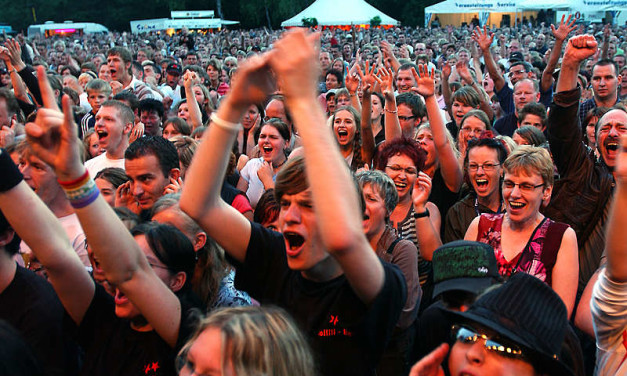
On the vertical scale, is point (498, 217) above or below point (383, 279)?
below

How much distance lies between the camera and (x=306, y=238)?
2.14 meters

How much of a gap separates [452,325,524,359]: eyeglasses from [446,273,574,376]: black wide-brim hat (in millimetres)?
20

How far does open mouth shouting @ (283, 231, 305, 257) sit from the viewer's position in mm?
2137

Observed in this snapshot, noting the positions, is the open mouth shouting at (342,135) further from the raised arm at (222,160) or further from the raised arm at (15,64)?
the raised arm at (15,64)

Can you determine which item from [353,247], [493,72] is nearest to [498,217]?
[353,247]

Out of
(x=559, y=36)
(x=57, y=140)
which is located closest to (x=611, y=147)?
(x=559, y=36)

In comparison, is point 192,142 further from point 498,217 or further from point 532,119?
point 532,119

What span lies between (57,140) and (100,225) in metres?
0.29

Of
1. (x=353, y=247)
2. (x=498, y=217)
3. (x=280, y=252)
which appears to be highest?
(x=353, y=247)

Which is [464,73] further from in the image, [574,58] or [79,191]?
[79,191]

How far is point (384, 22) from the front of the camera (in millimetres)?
28219

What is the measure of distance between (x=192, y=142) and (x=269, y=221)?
1.57 meters

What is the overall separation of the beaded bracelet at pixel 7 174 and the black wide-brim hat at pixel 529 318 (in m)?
1.44

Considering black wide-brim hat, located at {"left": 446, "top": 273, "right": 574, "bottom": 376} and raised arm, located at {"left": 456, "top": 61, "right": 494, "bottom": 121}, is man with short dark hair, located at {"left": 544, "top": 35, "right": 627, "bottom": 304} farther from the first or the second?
raised arm, located at {"left": 456, "top": 61, "right": 494, "bottom": 121}
